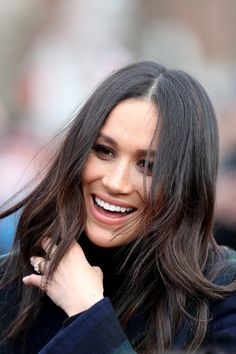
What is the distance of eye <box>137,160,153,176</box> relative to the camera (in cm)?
272

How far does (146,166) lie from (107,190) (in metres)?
0.14

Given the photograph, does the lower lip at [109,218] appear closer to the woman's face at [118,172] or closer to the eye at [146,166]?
the woman's face at [118,172]

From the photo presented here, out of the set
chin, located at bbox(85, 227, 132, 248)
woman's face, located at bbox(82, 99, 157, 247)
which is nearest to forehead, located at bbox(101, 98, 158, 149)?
woman's face, located at bbox(82, 99, 157, 247)

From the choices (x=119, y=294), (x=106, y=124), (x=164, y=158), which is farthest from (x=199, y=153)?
(x=119, y=294)

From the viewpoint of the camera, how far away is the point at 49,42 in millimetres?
6977

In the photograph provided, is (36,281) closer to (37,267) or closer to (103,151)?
(37,267)

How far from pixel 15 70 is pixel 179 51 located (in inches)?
52.0

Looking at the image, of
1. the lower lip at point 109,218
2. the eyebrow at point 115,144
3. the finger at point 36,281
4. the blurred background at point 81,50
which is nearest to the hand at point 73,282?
the finger at point 36,281

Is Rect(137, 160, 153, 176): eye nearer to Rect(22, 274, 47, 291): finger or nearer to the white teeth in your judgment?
the white teeth

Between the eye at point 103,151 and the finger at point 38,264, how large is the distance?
39 centimetres

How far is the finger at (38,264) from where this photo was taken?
2.85 m

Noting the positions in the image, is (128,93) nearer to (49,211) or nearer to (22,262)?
(49,211)

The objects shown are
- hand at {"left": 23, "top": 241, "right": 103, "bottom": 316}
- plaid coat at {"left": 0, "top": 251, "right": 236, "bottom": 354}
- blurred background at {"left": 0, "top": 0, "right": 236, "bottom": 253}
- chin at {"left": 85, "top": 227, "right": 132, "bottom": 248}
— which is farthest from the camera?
blurred background at {"left": 0, "top": 0, "right": 236, "bottom": 253}

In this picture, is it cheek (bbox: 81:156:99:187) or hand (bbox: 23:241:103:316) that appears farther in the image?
cheek (bbox: 81:156:99:187)
